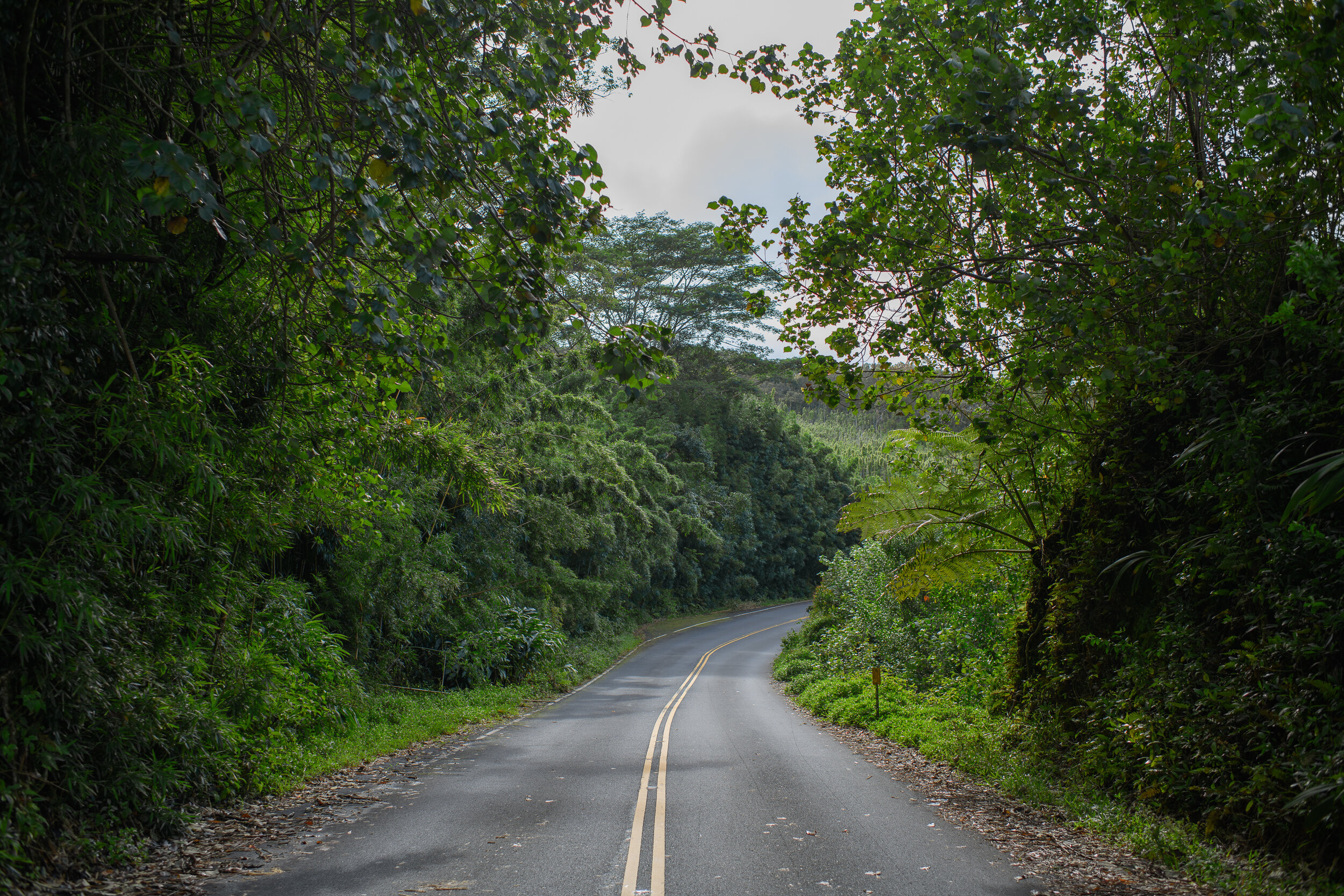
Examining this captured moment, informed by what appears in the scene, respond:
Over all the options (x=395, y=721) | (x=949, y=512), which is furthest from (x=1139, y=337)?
(x=395, y=721)

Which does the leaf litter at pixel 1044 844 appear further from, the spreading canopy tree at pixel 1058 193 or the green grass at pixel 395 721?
the green grass at pixel 395 721

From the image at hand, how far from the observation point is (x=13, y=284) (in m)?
5.17

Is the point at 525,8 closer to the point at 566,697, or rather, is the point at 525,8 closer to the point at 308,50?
the point at 308,50

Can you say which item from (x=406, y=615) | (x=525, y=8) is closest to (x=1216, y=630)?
(x=525, y=8)

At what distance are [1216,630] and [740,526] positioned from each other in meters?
41.1

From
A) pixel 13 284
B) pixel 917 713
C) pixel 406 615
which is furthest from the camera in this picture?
pixel 406 615

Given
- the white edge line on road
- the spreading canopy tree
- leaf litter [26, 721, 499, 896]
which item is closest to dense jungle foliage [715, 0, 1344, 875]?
the spreading canopy tree

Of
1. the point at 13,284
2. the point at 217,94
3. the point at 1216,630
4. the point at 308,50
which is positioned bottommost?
the point at 1216,630

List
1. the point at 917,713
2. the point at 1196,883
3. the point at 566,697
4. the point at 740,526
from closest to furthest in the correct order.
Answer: the point at 1196,883
the point at 917,713
the point at 566,697
the point at 740,526

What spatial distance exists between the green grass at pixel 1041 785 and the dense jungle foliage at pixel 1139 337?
0.18 meters

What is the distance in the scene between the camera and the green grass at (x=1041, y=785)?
17.2ft

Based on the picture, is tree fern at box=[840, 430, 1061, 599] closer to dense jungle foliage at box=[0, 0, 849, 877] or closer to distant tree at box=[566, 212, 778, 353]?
dense jungle foliage at box=[0, 0, 849, 877]

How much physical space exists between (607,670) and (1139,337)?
20.9m

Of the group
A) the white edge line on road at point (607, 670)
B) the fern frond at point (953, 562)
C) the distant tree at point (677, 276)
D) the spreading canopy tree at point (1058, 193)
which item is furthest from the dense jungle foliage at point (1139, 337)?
the distant tree at point (677, 276)
